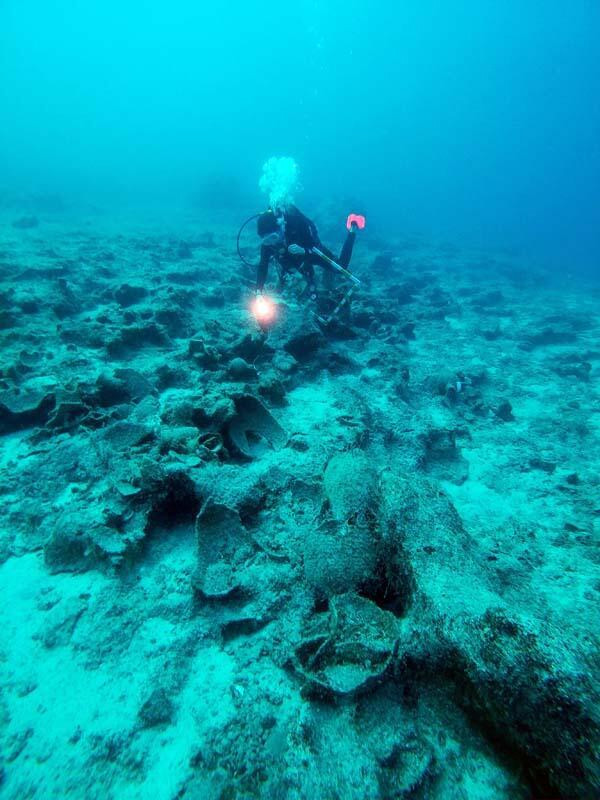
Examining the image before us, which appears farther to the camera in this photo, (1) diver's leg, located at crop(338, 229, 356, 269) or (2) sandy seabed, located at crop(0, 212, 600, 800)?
(1) diver's leg, located at crop(338, 229, 356, 269)

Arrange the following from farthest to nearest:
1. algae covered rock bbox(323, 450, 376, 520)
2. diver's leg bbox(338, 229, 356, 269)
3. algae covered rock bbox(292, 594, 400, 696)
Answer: diver's leg bbox(338, 229, 356, 269)
algae covered rock bbox(323, 450, 376, 520)
algae covered rock bbox(292, 594, 400, 696)

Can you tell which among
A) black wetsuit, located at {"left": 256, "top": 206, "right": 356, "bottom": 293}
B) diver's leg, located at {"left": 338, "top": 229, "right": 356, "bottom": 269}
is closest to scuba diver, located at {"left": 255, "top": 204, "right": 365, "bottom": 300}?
black wetsuit, located at {"left": 256, "top": 206, "right": 356, "bottom": 293}

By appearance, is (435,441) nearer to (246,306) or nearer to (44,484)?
(44,484)

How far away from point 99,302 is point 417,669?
9.52 m

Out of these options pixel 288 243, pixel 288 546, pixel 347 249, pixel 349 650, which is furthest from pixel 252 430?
pixel 347 249

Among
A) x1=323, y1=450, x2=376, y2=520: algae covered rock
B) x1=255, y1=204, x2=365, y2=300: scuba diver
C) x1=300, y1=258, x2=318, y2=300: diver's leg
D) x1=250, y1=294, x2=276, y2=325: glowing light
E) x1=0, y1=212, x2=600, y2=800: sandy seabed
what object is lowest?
x1=0, y1=212, x2=600, y2=800: sandy seabed

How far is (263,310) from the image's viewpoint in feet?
28.8

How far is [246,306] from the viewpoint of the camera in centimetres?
988

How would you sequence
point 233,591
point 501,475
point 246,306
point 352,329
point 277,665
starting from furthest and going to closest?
point 246,306
point 352,329
point 501,475
point 233,591
point 277,665

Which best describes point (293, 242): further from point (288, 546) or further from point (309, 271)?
point (288, 546)

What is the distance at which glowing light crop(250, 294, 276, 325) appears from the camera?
26.4 ft

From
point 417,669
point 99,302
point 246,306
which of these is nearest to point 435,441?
point 417,669

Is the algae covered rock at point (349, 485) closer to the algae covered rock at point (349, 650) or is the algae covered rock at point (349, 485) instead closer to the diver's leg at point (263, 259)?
the algae covered rock at point (349, 650)

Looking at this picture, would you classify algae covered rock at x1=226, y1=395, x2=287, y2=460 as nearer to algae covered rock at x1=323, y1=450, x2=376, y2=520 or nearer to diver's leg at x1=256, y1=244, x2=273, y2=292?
algae covered rock at x1=323, y1=450, x2=376, y2=520
